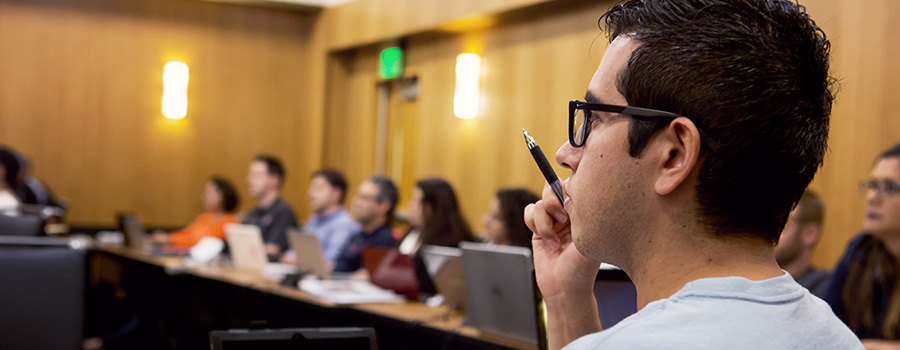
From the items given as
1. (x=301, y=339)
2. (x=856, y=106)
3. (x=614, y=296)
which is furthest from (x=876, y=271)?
(x=301, y=339)

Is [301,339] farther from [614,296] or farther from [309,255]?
[309,255]

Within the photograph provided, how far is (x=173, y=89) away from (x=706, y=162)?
27.5 ft

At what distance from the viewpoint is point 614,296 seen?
1482 millimetres

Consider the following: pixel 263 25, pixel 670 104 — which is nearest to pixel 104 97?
pixel 263 25

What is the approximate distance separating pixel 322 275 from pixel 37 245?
2.12 metres

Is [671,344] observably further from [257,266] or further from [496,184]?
[496,184]

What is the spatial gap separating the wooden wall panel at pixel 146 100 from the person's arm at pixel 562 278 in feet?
25.1

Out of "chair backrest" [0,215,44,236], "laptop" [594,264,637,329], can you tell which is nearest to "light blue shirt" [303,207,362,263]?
"chair backrest" [0,215,44,236]

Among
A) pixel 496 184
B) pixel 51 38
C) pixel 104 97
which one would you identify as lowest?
pixel 496 184

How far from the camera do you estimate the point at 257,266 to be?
15.8ft

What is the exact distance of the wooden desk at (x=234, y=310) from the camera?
10.6ft

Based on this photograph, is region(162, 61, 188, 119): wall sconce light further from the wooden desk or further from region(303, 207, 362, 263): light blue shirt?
region(303, 207, 362, 263): light blue shirt

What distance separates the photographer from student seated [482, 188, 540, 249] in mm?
3619

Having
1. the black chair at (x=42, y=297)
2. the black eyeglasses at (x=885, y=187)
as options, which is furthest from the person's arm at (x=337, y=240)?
the black eyeglasses at (x=885, y=187)
